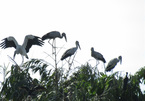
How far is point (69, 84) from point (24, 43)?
3.96m

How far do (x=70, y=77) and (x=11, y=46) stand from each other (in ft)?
12.6

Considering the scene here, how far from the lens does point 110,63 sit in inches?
596

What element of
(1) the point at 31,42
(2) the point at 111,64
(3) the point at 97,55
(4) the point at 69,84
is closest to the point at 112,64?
(2) the point at 111,64

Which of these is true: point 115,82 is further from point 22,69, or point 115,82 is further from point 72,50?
point 72,50

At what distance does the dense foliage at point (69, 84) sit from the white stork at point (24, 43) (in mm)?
2657

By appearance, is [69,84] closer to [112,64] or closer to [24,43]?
[24,43]

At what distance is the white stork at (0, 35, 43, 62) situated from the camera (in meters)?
12.4

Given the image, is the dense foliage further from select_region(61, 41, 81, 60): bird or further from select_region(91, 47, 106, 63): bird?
select_region(91, 47, 106, 63): bird

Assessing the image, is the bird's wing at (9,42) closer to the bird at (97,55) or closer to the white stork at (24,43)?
the white stork at (24,43)

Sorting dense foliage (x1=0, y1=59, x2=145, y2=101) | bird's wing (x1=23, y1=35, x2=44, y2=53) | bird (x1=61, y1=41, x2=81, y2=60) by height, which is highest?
bird's wing (x1=23, y1=35, x2=44, y2=53)

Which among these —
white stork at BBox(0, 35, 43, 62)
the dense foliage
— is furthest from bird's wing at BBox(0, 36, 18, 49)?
the dense foliage

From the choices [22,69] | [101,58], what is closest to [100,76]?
[22,69]

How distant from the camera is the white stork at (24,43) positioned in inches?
486

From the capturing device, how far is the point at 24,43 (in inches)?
500
